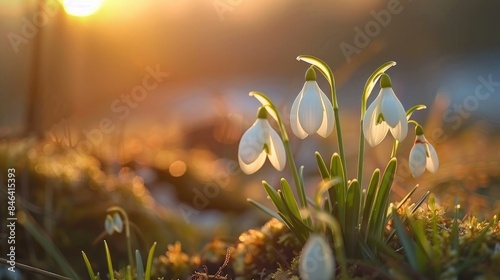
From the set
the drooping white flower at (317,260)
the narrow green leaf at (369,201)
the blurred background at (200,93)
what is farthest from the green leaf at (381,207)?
the blurred background at (200,93)

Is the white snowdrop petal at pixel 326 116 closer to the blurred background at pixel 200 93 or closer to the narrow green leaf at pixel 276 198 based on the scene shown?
the narrow green leaf at pixel 276 198

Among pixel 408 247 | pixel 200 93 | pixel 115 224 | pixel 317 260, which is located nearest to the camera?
pixel 317 260

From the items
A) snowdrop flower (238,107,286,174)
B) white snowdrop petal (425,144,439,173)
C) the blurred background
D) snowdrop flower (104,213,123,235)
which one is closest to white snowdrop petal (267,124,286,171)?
snowdrop flower (238,107,286,174)

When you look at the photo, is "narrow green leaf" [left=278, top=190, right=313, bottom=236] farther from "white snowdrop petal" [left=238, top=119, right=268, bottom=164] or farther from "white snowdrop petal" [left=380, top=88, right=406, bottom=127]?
"white snowdrop petal" [left=380, top=88, right=406, bottom=127]

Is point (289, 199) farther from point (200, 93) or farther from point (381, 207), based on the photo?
point (200, 93)

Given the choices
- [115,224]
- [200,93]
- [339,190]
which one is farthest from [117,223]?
[200,93]

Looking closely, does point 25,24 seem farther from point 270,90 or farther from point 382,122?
point 270,90
